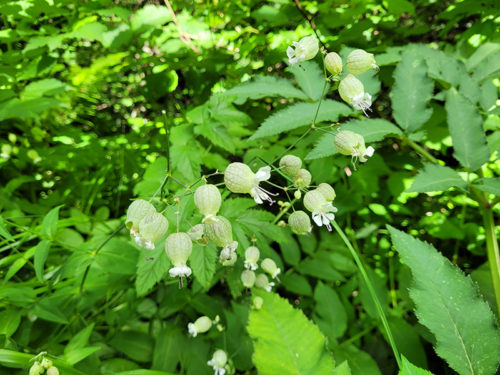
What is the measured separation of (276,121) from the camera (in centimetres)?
125

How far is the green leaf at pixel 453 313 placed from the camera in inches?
32.7

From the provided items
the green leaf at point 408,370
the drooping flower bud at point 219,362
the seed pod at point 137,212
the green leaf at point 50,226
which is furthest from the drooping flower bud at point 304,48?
the drooping flower bud at point 219,362

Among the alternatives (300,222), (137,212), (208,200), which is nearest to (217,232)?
(208,200)

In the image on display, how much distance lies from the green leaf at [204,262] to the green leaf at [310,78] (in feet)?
2.53

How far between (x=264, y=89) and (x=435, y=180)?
2.39ft

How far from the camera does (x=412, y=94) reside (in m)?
1.33

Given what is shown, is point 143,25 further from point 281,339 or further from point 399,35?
point 281,339

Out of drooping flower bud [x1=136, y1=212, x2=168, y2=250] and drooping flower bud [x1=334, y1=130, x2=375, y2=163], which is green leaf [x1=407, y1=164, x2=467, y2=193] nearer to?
drooping flower bud [x1=334, y1=130, x2=375, y2=163]

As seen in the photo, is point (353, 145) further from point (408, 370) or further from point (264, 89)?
point (408, 370)

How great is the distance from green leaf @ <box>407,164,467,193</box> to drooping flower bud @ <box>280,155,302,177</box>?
0.39 meters

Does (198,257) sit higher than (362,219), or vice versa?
A: (198,257)

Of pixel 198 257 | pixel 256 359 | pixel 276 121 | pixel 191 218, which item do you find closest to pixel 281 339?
pixel 256 359

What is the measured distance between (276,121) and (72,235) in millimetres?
1191

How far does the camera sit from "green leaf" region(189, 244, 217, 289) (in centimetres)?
108
